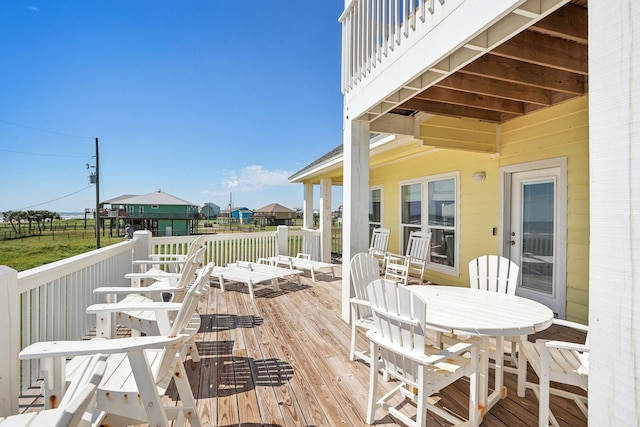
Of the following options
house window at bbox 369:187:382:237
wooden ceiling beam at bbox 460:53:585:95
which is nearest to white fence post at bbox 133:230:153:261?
wooden ceiling beam at bbox 460:53:585:95

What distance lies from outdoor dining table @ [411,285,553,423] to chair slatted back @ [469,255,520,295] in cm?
21

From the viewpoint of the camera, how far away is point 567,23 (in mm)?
2242

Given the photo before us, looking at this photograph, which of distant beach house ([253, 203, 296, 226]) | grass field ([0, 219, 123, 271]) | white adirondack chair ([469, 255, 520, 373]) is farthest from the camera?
distant beach house ([253, 203, 296, 226])

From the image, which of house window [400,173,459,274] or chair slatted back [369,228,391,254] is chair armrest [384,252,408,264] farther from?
house window [400,173,459,274]

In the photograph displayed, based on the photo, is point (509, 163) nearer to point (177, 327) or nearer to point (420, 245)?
point (420, 245)

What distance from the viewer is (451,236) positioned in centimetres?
582

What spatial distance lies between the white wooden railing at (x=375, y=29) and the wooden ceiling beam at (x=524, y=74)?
62 cm

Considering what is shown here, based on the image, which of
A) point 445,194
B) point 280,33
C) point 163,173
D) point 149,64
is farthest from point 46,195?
point 445,194

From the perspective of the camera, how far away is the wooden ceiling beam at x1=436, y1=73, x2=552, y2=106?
3.01 m

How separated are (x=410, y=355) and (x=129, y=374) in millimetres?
1541

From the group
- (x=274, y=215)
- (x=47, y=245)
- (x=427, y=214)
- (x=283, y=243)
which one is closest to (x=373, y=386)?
(x=427, y=214)

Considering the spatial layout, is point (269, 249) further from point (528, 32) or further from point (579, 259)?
point (528, 32)

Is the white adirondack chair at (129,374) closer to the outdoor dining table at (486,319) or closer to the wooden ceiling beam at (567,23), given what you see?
the outdoor dining table at (486,319)

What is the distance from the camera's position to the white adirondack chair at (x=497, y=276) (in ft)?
8.87
